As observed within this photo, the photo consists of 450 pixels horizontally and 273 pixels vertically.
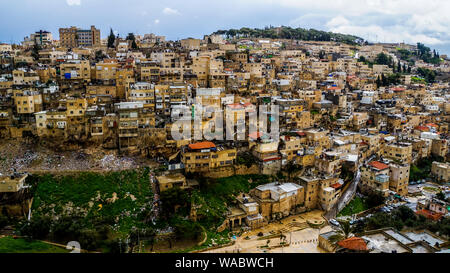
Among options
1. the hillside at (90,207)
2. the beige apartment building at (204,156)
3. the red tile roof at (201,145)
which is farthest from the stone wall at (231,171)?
the hillside at (90,207)

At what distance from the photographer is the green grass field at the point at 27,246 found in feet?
41.8

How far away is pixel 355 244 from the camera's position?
13.9 m

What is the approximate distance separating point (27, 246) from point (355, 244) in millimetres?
12660

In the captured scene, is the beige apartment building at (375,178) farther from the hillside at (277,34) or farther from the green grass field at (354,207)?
the hillside at (277,34)

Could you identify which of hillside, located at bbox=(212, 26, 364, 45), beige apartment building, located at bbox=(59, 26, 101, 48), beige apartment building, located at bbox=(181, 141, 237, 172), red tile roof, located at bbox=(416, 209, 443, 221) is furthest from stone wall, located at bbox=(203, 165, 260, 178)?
hillside, located at bbox=(212, 26, 364, 45)

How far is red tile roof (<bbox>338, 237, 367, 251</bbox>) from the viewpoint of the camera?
13.7 meters

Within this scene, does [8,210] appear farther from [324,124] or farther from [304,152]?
[324,124]

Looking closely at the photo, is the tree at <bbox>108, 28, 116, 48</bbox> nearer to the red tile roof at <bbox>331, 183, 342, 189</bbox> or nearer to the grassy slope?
the grassy slope

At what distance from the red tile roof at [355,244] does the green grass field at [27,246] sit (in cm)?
1091

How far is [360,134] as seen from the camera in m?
25.5

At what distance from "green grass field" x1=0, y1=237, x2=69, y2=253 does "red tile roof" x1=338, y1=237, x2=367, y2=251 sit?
35.8ft

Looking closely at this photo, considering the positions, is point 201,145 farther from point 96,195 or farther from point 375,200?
point 375,200
